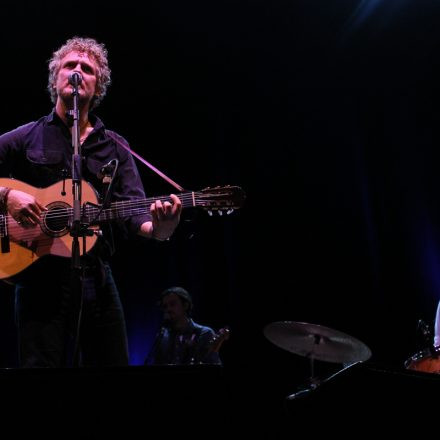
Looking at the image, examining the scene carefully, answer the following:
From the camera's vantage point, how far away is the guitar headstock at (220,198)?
9.80 ft

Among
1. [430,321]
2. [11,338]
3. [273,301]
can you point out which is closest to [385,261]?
[430,321]

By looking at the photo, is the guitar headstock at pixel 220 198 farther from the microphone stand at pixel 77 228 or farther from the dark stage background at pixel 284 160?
the dark stage background at pixel 284 160

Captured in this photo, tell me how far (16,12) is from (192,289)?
3766mm

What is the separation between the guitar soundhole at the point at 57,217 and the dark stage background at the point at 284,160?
4.49 meters

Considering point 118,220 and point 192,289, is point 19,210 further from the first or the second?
point 192,289

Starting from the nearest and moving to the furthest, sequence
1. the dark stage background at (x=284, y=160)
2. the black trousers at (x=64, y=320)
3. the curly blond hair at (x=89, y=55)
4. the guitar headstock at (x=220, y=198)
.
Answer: the black trousers at (x=64, y=320), the guitar headstock at (x=220, y=198), the curly blond hair at (x=89, y=55), the dark stage background at (x=284, y=160)

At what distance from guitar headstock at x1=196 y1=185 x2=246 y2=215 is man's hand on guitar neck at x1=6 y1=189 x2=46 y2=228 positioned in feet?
2.43

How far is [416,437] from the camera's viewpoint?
5.65 feet

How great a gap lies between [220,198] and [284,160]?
16.9 feet

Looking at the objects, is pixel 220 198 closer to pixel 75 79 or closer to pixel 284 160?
pixel 75 79

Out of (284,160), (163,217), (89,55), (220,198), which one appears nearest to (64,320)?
(163,217)

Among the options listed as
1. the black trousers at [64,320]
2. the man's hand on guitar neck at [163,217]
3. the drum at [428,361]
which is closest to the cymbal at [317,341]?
the drum at [428,361]

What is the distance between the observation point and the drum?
4113 millimetres

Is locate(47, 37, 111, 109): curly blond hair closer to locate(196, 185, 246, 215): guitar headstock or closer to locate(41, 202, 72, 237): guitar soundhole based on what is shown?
locate(41, 202, 72, 237): guitar soundhole
